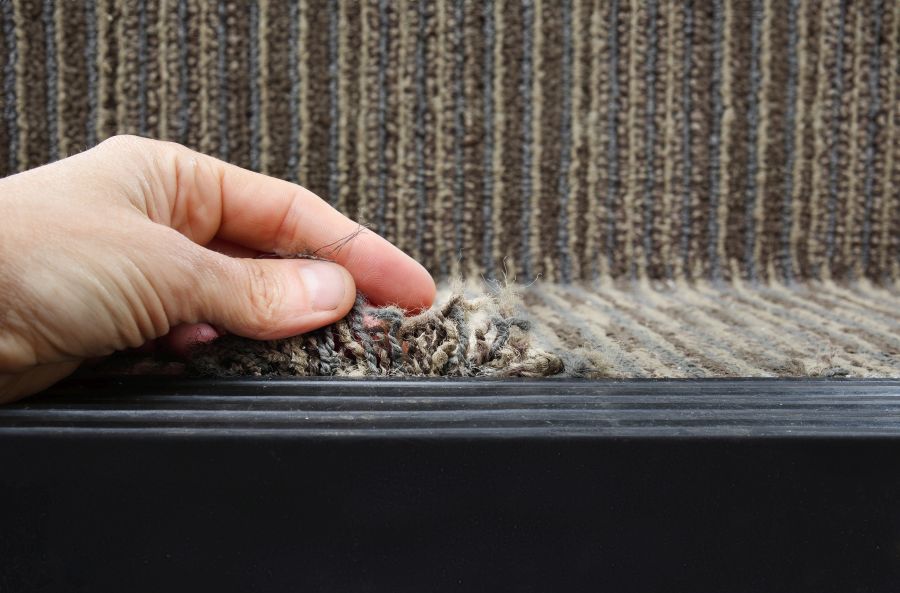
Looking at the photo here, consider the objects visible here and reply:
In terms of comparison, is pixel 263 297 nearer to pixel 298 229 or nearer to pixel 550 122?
pixel 298 229


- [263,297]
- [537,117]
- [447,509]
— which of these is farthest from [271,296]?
[537,117]

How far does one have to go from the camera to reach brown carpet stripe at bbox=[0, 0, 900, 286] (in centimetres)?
65

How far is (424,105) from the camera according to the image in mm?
671

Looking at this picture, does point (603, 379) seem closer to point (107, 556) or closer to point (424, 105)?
point (107, 556)

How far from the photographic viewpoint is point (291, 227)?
1.39ft

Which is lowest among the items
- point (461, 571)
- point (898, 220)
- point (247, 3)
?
point (461, 571)

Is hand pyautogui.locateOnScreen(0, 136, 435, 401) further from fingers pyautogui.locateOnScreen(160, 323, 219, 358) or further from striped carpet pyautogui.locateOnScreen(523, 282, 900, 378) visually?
striped carpet pyautogui.locateOnScreen(523, 282, 900, 378)

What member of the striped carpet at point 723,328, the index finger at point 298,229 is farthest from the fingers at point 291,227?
the striped carpet at point 723,328

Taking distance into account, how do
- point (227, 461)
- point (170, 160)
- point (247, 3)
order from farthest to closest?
point (247, 3) < point (170, 160) < point (227, 461)

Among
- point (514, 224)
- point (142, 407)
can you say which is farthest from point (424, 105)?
point (142, 407)

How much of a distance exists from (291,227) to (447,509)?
0.65ft

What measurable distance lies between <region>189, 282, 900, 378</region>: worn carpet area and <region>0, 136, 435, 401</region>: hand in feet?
0.05

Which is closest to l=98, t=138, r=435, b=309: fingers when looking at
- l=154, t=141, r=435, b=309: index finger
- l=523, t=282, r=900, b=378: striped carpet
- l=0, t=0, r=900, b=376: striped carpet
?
l=154, t=141, r=435, b=309: index finger

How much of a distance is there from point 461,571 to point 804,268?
0.53 m
